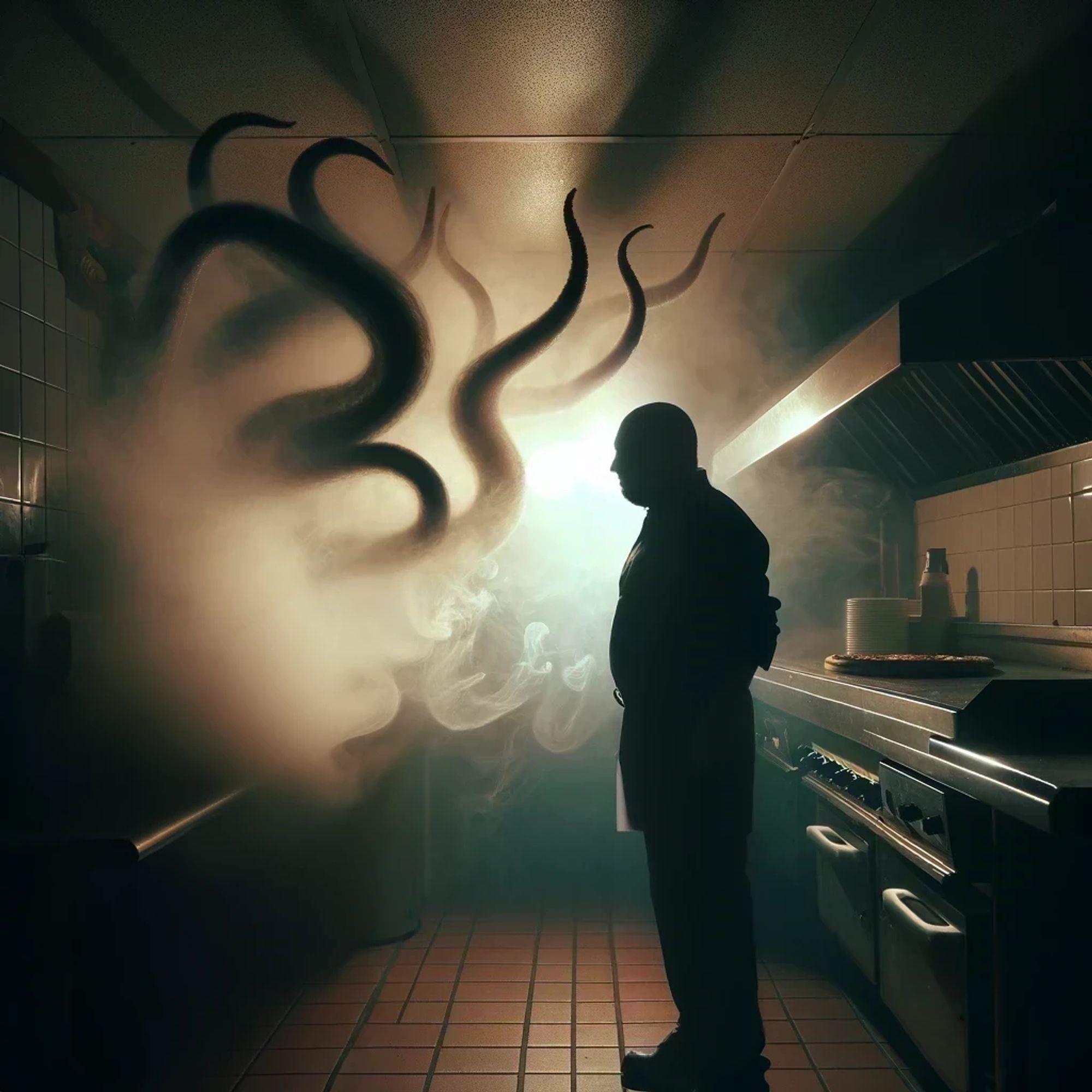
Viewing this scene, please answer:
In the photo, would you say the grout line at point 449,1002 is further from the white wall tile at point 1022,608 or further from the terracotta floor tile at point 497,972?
the white wall tile at point 1022,608

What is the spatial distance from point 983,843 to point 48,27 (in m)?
2.68

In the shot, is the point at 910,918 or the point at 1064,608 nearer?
the point at 910,918

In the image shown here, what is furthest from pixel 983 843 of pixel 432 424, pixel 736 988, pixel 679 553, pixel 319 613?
pixel 432 424

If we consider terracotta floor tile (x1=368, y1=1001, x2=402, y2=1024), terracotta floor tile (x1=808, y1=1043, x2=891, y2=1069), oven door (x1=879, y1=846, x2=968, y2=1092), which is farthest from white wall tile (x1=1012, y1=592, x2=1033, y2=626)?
Result: terracotta floor tile (x1=368, y1=1001, x2=402, y2=1024)

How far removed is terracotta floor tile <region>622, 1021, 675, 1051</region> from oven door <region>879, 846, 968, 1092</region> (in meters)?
0.59

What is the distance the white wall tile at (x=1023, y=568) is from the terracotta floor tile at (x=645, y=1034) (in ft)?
5.20

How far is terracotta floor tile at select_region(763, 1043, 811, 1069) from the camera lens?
216 cm

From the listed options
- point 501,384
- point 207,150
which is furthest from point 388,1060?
point 207,150

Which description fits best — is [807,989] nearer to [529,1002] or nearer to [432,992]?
[529,1002]

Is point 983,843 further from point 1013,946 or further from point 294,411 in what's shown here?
point 294,411

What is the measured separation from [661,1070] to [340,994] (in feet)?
3.30

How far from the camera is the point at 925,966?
177cm

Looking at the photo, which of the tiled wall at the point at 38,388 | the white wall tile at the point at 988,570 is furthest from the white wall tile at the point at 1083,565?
the tiled wall at the point at 38,388

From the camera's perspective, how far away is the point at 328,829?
2832 mm
